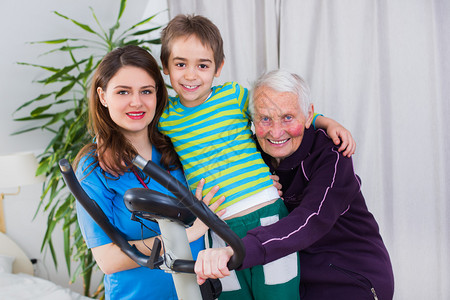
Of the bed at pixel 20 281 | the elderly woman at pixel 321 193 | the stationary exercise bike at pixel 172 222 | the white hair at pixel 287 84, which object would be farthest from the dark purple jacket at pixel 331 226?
the bed at pixel 20 281

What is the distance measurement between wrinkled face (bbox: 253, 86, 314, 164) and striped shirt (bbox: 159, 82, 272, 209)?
7 centimetres

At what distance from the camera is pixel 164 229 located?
88cm

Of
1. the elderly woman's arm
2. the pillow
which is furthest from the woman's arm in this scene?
the pillow

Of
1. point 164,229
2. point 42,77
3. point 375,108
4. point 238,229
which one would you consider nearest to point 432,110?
point 375,108

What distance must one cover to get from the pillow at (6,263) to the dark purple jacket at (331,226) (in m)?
2.30

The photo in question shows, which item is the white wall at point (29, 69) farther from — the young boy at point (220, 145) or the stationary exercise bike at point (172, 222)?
the stationary exercise bike at point (172, 222)

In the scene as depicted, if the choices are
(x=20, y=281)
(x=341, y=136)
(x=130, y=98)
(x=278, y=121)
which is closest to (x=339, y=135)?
(x=341, y=136)

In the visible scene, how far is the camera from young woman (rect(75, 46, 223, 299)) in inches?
50.4

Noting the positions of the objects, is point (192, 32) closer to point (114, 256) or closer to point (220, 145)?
point (220, 145)

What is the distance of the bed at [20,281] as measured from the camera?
8.64ft

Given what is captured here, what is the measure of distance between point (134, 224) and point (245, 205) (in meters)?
0.36

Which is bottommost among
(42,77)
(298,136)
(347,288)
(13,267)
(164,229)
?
(13,267)

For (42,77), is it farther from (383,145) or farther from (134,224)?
(383,145)

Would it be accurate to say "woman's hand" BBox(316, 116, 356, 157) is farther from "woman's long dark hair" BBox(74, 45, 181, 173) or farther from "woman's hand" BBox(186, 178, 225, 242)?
"woman's long dark hair" BBox(74, 45, 181, 173)
